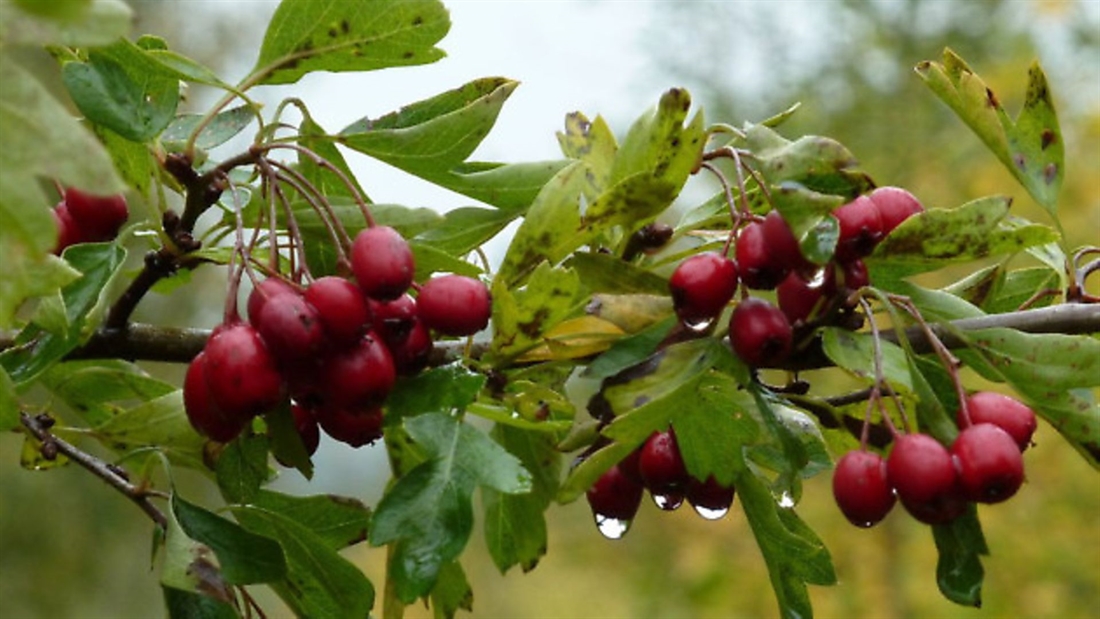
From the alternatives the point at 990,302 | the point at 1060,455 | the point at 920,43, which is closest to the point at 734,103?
the point at 920,43

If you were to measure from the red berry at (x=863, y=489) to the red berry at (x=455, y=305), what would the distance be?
8.5 inches

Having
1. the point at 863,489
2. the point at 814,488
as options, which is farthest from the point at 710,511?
the point at 814,488

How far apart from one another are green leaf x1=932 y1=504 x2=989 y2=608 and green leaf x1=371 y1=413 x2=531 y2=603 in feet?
0.77

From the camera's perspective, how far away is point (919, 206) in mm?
912

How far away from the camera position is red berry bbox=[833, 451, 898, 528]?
800mm

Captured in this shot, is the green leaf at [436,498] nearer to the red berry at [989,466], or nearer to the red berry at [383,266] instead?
the red berry at [383,266]

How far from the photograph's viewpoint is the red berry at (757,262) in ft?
2.62

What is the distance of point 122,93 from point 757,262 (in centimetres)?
38

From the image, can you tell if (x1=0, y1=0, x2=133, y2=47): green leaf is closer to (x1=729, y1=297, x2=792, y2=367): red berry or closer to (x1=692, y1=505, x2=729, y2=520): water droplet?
(x1=729, y1=297, x2=792, y2=367): red berry

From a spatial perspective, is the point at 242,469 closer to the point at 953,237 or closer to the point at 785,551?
the point at 785,551

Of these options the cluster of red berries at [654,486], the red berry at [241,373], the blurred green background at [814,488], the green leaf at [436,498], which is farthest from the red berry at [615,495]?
the blurred green background at [814,488]

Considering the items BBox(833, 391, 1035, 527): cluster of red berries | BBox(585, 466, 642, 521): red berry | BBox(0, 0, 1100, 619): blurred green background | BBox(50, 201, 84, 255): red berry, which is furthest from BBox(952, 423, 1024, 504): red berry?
BBox(0, 0, 1100, 619): blurred green background

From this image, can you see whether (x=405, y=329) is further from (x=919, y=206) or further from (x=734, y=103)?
(x=734, y=103)

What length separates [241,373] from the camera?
2.49ft
